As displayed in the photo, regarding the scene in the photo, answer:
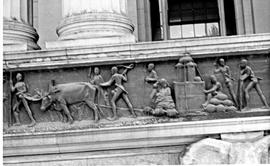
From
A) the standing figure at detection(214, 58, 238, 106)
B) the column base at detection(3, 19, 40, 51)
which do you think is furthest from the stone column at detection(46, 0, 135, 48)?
the standing figure at detection(214, 58, 238, 106)

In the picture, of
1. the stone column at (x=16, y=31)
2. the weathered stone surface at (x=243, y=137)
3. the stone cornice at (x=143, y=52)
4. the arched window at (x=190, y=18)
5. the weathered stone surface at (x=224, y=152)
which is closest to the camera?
the weathered stone surface at (x=224, y=152)

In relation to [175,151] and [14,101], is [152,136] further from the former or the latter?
[14,101]

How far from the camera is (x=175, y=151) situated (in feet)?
36.4

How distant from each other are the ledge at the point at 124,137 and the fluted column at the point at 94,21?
2.69 metres

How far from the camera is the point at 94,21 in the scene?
1278 centimetres

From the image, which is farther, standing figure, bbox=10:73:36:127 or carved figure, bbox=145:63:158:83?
standing figure, bbox=10:73:36:127

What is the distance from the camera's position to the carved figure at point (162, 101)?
1117 cm

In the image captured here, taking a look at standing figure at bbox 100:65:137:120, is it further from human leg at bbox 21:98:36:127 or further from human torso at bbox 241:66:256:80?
human torso at bbox 241:66:256:80

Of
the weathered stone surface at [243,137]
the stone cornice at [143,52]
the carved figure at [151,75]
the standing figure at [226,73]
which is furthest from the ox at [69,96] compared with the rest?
the weathered stone surface at [243,137]

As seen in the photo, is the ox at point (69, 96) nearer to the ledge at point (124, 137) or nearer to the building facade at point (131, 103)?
the building facade at point (131, 103)

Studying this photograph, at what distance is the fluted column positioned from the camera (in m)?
12.7

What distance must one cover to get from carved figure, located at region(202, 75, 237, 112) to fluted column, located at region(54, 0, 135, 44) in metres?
2.46

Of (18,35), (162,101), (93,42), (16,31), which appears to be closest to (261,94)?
(162,101)

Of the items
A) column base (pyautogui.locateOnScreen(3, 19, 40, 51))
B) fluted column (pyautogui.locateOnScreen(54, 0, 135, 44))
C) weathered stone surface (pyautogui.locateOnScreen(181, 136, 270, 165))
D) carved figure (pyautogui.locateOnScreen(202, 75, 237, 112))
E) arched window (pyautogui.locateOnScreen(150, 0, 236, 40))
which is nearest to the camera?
weathered stone surface (pyautogui.locateOnScreen(181, 136, 270, 165))
